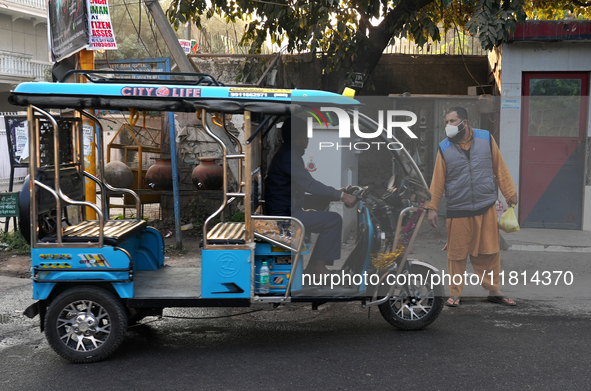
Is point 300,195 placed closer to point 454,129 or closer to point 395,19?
point 454,129

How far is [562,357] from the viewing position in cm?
447

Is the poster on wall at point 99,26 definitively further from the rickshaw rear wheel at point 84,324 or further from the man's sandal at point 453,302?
the man's sandal at point 453,302

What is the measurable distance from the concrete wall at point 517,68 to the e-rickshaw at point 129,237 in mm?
4887

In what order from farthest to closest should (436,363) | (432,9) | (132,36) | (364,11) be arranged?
(132,36), (432,9), (364,11), (436,363)

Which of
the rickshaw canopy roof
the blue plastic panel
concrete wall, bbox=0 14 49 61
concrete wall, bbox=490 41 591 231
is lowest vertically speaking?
the blue plastic panel

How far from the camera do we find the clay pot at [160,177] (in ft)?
31.3

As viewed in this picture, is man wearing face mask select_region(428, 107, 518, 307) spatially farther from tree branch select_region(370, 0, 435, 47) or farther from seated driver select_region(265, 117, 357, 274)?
tree branch select_region(370, 0, 435, 47)

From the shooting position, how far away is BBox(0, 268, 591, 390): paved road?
160 inches

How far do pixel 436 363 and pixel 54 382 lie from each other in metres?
2.89

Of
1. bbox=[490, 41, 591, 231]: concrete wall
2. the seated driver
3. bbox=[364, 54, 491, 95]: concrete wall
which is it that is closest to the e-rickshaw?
the seated driver

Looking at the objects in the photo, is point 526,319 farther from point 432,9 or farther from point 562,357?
point 432,9

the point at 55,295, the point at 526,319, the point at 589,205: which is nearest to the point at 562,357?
the point at 526,319

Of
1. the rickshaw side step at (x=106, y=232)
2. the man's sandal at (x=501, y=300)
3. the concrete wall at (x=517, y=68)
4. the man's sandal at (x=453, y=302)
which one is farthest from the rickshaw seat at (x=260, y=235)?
the concrete wall at (x=517, y=68)

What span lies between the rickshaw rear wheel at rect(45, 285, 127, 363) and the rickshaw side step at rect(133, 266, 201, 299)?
0.24m
